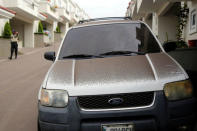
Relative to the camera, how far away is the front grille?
271 cm

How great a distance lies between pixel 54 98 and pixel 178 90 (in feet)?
4.50

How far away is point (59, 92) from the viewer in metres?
2.84

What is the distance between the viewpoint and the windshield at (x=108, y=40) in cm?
389

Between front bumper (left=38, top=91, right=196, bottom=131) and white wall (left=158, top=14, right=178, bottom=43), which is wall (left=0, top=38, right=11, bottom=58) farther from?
front bumper (left=38, top=91, right=196, bottom=131)

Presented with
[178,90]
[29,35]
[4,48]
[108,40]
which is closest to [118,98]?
[178,90]

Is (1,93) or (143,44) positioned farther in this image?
(1,93)

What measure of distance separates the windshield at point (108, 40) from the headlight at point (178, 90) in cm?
107

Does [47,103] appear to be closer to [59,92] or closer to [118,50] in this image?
[59,92]

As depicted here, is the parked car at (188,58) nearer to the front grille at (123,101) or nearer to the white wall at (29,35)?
the front grille at (123,101)

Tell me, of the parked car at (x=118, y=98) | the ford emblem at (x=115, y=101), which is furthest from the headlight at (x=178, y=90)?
the ford emblem at (x=115, y=101)

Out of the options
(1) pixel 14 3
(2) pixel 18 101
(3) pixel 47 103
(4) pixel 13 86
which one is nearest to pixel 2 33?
(1) pixel 14 3

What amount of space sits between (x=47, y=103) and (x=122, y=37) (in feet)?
5.76

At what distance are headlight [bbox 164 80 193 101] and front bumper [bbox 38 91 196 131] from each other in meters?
0.06

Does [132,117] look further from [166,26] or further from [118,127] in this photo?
[166,26]
